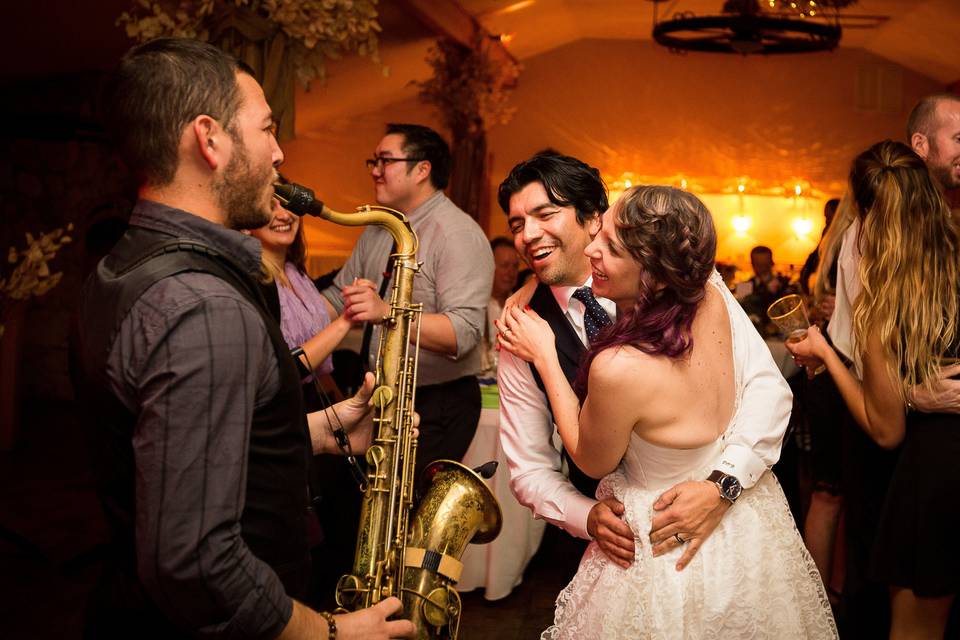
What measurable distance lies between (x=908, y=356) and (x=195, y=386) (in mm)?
2134

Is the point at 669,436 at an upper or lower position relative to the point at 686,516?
upper

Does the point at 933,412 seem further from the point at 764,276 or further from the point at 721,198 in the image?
the point at 721,198

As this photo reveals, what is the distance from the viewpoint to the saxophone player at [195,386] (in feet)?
3.94

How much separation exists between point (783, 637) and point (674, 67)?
10.9 metres

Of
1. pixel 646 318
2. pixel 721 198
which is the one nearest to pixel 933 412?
pixel 646 318

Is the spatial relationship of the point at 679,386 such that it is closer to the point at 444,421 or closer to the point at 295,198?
the point at 295,198

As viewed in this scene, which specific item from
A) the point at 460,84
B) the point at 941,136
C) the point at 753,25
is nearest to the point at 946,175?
the point at 941,136

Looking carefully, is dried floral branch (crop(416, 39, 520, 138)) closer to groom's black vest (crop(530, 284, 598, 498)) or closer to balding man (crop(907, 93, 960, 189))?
balding man (crop(907, 93, 960, 189))

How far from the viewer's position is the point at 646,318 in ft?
5.67

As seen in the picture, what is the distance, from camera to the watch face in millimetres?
1783

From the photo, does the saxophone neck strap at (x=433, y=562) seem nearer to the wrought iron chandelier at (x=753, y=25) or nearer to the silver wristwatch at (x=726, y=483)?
the silver wristwatch at (x=726, y=483)

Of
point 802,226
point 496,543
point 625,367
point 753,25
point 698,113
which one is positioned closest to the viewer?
point 625,367

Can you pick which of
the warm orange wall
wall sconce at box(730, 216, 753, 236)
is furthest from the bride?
wall sconce at box(730, 216, 753, 236)

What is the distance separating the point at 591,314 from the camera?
2.24 metres
